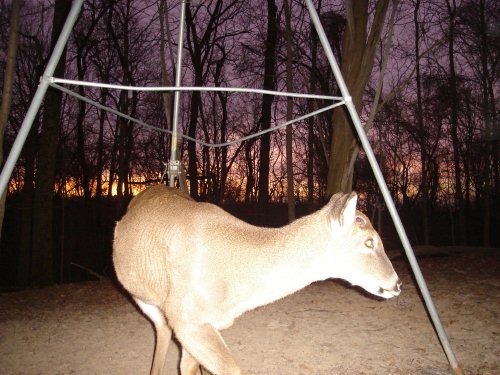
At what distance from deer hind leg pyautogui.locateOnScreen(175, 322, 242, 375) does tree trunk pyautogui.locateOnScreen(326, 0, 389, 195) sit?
19.9 feet

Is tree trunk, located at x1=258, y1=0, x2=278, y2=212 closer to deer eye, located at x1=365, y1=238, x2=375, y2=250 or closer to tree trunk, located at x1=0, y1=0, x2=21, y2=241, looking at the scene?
tree trunk, located at x1=0, y1=0, x2=21, y2=241

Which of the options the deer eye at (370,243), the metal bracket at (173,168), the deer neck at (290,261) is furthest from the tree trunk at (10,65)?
the deer eye at (370,243)

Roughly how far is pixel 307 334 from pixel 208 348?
3014mm

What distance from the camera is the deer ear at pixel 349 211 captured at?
151 inches

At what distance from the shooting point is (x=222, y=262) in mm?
3875

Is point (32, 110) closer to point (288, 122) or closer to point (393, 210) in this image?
point (288, 122)

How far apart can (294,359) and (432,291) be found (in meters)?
3.77

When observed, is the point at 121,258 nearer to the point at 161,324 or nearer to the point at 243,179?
the point at 161,324

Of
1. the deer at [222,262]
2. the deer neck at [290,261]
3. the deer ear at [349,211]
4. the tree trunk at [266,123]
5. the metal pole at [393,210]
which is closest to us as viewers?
the deer at [222,262]

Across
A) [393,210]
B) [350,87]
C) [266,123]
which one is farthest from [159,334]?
[266,123]

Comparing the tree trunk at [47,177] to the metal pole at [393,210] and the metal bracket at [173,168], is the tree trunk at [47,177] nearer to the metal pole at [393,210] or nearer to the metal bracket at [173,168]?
the metal bracket at [173,168]

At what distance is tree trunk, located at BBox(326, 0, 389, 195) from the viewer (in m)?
9.00

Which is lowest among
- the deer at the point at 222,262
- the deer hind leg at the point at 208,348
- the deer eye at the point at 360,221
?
the deer hind leg at the point at 208,348

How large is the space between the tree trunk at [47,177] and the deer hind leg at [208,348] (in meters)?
11.8
